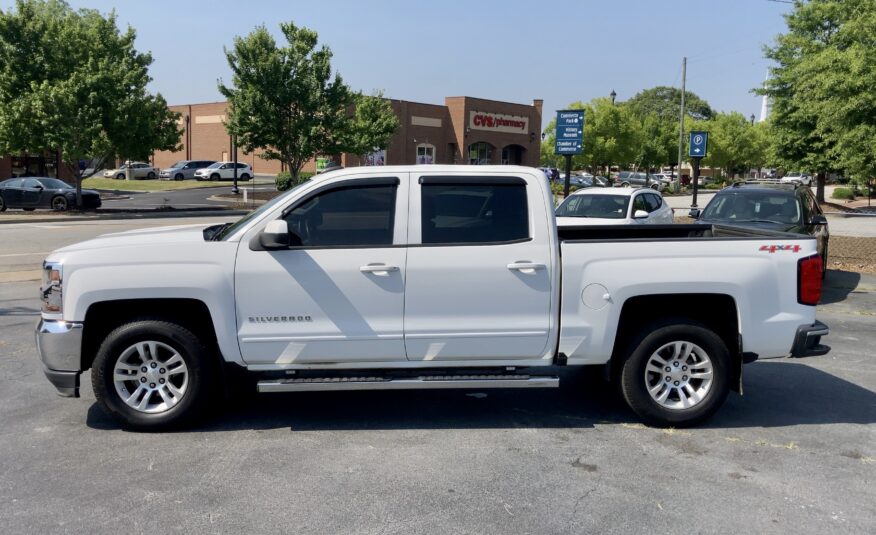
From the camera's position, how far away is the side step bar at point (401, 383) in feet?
16.4

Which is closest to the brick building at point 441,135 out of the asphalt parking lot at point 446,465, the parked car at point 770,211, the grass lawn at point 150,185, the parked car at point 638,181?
the grass lawn at point 150,185

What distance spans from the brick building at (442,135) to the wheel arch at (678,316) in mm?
50598

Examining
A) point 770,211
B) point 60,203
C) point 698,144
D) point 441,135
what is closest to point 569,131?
point 698,144

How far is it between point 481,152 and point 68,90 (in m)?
42.2

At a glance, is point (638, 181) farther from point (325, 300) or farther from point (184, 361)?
point (184, 361)

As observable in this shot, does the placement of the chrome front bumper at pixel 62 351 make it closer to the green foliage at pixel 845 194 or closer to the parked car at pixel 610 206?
the parked car at pixel 610 206

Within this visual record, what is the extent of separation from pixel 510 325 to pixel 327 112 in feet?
95.5

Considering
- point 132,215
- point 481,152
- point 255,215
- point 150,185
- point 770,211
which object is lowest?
point 132,215

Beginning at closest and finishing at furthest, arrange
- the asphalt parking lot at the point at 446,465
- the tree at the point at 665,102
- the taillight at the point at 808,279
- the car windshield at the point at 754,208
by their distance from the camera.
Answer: the asphalt parking lot at the point at 446,465, the taillight at the point at 808,279, the car windshield at the point at 754,208, the tree at the point at 665,102

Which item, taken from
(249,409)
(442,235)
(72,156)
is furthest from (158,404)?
(72,156)

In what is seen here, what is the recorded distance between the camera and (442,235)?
516 centimetres

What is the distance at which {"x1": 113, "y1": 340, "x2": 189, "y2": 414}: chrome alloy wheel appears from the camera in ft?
16.7

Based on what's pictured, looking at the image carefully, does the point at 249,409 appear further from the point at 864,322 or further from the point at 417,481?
the point at 864,322

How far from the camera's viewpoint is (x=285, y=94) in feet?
103
